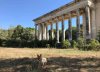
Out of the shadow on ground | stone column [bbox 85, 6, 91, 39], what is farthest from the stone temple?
the shadow on ground

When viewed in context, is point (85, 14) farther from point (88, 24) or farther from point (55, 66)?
point (55, 66)

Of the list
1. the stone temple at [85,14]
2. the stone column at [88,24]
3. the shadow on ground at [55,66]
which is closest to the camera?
the shadow on ground at [55,66]

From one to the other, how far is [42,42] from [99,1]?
15.4 m

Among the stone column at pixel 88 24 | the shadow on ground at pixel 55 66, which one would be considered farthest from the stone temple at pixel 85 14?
the shadow on ground at pixel 55 66

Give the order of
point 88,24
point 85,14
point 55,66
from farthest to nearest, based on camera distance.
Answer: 1. point 85,14
2. point 88,24
3. point 55,66

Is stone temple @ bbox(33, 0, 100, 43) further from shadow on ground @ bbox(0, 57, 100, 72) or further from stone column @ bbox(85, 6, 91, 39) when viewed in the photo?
shadow on ground @ bbox(0, 57, 100, 72)

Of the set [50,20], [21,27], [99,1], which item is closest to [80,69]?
[99,1]

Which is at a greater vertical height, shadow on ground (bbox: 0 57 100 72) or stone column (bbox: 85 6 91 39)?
stone column (bbox: 85 6 91 39)

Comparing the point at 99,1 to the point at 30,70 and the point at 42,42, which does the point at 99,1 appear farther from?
the point at 30,70

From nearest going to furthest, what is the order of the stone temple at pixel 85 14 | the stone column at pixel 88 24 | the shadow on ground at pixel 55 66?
the shadow on ground at pixel 55 66 < the stone column at pixel 88 24 < the stone temple at pixel 85 14

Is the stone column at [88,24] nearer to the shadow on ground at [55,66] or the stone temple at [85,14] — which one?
the stone temple at [85,14]

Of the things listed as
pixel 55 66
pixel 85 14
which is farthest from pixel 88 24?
pixel 55 66

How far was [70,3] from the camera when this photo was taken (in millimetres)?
50969

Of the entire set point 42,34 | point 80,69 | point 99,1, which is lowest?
point 80,69
